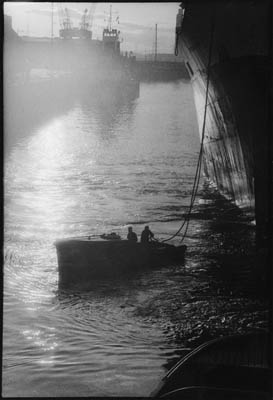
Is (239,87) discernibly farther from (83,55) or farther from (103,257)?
(83,55)

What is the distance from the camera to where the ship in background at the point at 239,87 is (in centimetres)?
1655

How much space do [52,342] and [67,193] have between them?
1858cm

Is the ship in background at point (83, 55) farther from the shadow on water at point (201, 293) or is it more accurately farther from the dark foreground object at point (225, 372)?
the dark foreground object at point (225, 372)

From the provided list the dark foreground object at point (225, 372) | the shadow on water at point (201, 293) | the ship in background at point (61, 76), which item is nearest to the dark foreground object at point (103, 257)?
the shadow on water at point (201, 293)

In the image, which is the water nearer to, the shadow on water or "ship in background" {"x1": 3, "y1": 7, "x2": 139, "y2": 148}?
the shadow on water

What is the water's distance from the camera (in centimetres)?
1246

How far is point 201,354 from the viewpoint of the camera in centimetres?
992

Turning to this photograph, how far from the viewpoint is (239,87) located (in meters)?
18.2

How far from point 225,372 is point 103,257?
25.2 ft

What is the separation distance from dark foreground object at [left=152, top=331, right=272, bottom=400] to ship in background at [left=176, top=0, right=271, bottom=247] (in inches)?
170

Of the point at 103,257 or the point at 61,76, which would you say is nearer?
the point at 103,257

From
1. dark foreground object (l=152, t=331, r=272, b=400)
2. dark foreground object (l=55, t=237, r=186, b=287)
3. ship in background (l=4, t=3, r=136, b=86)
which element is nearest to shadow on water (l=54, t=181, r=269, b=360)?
dark foreground object (l=55, t=237, r=186, b=287)

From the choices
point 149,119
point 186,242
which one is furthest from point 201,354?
point 149,119

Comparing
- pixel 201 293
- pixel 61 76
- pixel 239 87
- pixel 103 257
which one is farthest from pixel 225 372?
A: pixel 61 76
